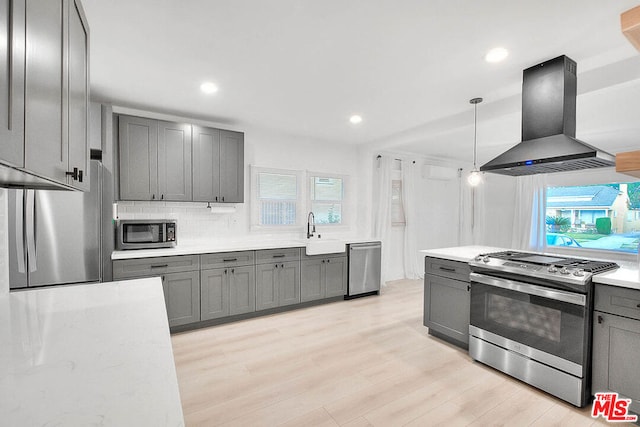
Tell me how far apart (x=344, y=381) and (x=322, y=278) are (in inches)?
79.0

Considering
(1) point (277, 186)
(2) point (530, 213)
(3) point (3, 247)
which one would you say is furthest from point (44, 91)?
(2) point (530, 213)

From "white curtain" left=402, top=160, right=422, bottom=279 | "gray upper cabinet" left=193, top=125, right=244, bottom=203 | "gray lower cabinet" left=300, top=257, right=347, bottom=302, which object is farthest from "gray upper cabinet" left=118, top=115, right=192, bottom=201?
"white curtain" left=402, top=160, right=422, bottom=279

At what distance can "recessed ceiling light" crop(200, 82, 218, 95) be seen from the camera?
2.92 m

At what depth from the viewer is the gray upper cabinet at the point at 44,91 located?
710 millimetres

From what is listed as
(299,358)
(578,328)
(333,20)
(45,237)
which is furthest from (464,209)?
(45,237)

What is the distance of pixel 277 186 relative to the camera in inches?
186

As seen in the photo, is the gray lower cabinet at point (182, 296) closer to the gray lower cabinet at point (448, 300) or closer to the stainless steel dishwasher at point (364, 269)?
the stainless steel dishwasher at point (364, 269)

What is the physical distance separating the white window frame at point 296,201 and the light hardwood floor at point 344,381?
1.49 m

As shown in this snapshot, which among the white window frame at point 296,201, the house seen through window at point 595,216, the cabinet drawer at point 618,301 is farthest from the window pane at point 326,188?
the house seen through window at point 595,216

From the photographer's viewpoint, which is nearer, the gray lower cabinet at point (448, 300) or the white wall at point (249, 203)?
the gray lower cabinet at point (448, 300)

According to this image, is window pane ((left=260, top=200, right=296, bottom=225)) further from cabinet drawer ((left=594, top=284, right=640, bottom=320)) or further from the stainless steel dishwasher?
cabinet drawer ((left=594, top=284, right=640, bottom=320))

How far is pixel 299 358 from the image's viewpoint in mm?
2822

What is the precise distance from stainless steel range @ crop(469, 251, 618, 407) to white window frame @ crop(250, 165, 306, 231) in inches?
109

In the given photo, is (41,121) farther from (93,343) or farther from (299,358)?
(299,358)
